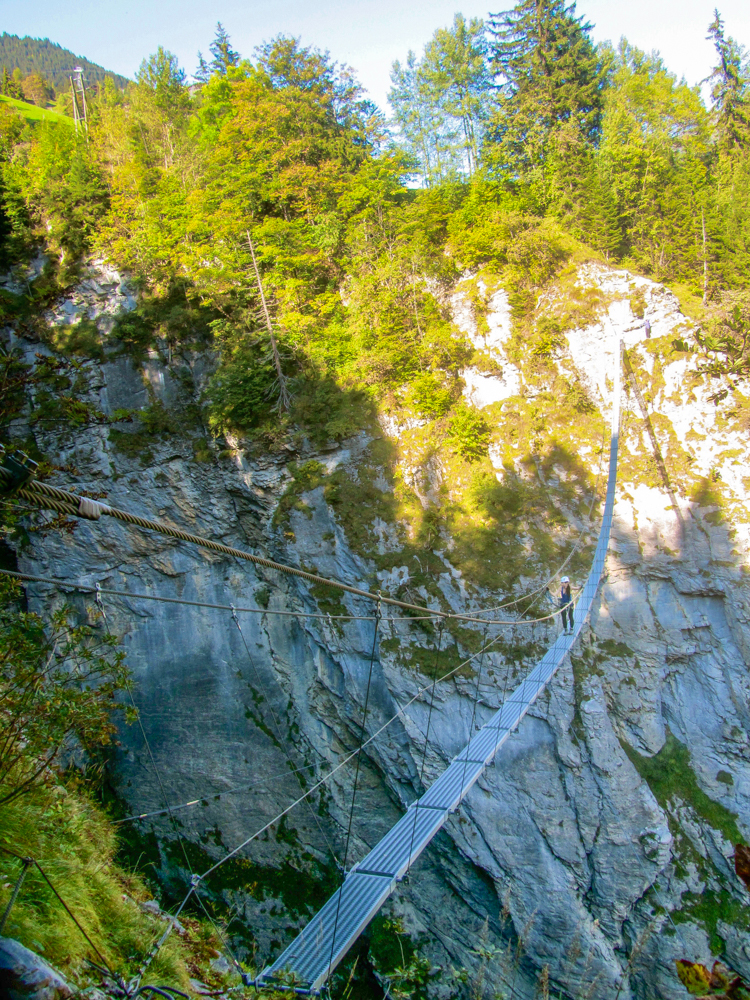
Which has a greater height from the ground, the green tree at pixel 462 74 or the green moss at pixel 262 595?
the green tree at pixel 462 74

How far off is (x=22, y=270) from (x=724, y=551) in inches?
803

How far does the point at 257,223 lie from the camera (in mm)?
15719

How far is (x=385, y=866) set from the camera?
18.1 feet

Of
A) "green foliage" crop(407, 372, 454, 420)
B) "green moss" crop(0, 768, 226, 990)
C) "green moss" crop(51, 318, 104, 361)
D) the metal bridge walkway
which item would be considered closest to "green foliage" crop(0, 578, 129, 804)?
"green moss" crop(0, 768, 226, 990)

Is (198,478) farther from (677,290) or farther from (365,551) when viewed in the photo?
(677,290)

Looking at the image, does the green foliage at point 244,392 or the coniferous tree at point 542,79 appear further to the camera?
the coniferous tree at point 542,79

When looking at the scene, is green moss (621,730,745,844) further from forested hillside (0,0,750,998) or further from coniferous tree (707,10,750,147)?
coniferous tree (707,10,750,147)

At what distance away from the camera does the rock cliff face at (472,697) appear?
921cm

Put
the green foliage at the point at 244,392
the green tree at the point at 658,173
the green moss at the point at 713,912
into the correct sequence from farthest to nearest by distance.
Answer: the green tree at the point at 658,173 → the green foliage at the point at 244,392 → the green moss at the point at 713,912

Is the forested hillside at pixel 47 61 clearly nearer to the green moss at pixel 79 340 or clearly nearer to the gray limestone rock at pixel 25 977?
the green moss at pixel 79 340

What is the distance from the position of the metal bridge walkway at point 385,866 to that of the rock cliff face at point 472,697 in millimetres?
2521

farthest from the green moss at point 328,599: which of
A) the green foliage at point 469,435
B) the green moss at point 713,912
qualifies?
the green moss at point 713,912

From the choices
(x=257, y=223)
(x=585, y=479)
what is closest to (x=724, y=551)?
(x=585, y=479)

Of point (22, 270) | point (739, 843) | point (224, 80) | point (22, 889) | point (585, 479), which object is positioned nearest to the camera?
point (22, 889)
